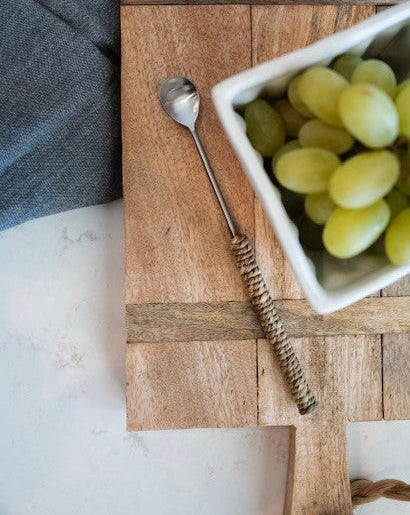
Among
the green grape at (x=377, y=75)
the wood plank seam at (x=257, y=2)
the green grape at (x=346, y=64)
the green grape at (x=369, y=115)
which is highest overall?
the wood plank seam at (x=257, y=2)

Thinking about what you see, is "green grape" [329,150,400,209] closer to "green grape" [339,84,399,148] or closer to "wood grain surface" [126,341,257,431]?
"green grape" [339,84,399,148]

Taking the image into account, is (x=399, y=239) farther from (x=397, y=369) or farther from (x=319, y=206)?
(x=397, y=369)

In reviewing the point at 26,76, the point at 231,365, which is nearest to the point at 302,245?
the point at 231,365

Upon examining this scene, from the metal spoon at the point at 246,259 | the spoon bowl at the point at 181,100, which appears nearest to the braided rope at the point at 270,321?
the metal spoon at the point at 246,259

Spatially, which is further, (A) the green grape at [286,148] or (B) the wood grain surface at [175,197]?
(B) the wood grain surface at [175,197]

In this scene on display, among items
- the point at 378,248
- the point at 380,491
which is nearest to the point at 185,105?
the point at 378,248

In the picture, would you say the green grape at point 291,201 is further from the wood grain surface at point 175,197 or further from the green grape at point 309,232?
the wood grain surface at point 175,197

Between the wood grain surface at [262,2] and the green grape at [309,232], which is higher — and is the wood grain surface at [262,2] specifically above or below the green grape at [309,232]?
above
